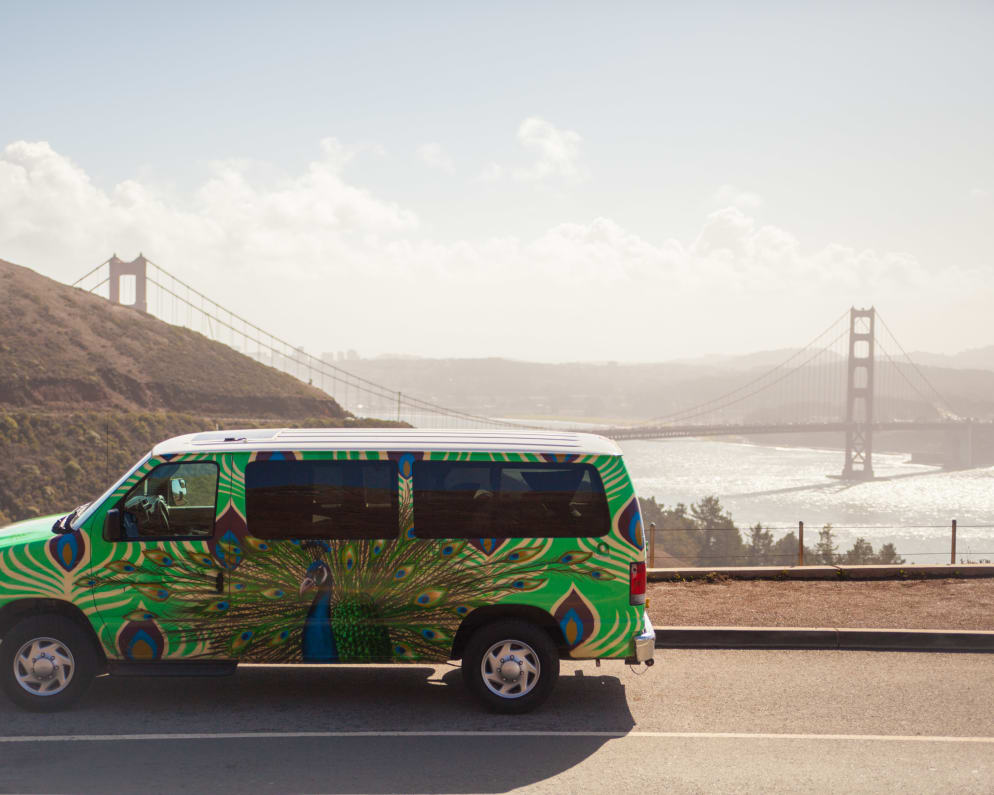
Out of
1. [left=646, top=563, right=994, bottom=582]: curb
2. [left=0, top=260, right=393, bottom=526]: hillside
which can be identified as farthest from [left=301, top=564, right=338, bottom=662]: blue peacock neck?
[left=0, top=260, right=393, bottom=526]: hillside

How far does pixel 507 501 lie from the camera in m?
6.14

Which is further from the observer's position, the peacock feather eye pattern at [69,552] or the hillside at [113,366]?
the hillside at [113,366]

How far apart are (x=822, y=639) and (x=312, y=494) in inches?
187

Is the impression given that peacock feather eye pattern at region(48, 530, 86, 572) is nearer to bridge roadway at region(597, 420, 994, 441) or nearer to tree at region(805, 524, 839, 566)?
tree at region(805, 524, 839, 566)

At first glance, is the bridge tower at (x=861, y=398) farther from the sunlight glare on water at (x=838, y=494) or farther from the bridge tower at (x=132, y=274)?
the bridge tower at (x=132, y=274)

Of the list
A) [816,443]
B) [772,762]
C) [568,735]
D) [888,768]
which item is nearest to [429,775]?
[568,735]

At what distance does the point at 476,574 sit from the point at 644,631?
3.98 feet

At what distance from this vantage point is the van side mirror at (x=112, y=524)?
5.98m

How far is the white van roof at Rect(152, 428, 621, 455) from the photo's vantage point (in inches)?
242

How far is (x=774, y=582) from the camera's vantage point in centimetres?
1055

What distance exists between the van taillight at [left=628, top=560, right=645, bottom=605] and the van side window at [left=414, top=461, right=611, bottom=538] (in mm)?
319

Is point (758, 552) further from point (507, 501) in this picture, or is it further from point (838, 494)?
point (838, 494)

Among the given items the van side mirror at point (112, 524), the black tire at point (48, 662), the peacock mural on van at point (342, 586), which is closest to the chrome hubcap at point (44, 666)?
the black tire at point (48, 662)

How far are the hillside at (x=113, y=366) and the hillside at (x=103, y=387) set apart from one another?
0.32 feet
